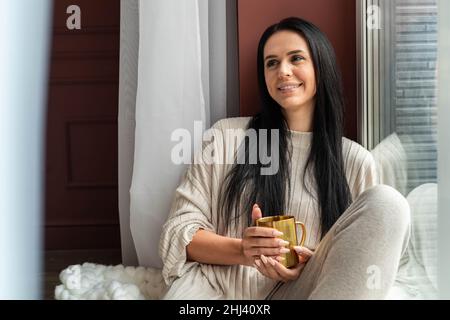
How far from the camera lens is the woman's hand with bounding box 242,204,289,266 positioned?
0.92 m

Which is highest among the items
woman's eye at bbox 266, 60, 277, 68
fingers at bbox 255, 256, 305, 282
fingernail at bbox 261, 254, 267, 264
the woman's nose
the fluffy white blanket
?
woman's eye at bbox 266, 60, 277, 68

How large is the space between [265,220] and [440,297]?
292mm

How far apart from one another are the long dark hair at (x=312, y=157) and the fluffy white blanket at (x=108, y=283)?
18 centimetres

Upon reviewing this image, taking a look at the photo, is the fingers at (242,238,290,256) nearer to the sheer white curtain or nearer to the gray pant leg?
the gray pant leg

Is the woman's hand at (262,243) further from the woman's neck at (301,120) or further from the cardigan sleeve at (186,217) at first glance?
the woman's neck at (301,120)

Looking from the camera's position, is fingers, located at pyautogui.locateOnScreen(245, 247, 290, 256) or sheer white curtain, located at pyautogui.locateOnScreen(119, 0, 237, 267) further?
sheer white curtain, located at pyautogui.locateOnScreen(119, 0, 237, 267)

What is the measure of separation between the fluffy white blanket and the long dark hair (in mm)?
180

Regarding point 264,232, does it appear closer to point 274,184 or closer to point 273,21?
point 274,184

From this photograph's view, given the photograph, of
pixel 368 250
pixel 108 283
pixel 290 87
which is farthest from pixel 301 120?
pixel 108 283

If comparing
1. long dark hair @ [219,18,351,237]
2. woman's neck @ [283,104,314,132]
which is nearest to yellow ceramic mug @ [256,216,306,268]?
long dark hair @ [219,18,351,237]

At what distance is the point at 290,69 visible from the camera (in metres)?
1.07

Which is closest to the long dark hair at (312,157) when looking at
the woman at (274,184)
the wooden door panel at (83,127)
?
the woman at (274,184)

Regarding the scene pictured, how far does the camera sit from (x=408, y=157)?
102 centimetres

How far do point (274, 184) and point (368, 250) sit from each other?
0.93ft
